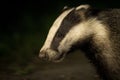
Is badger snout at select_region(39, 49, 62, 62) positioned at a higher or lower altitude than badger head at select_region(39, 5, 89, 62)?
lower

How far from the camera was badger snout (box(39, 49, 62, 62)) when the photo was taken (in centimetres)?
625

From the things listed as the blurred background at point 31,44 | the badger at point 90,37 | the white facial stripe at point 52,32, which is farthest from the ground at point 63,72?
the white facial stripe at point 52,32

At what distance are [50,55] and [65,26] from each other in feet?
1.46

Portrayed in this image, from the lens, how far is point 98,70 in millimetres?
6594

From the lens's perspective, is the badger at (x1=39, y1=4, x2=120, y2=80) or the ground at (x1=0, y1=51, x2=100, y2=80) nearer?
the badger at (x1=39, y1=4, x2=120, y2=80)

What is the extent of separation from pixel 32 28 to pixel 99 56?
18.8 ft

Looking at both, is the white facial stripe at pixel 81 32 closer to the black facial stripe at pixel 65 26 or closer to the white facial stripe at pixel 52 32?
the black facial stripe at pixel 65 26

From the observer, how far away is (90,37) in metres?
6.40

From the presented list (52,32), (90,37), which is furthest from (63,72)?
(52,32)

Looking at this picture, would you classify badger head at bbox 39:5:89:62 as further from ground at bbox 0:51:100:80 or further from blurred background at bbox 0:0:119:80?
blurred background at bbox 0:0:119:80

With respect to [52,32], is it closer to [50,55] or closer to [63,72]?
[50,55]

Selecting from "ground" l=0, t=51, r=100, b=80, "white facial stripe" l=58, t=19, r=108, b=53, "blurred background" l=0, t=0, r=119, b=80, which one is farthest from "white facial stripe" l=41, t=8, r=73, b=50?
"blurred background" l=0, t=0, r=119, b=80

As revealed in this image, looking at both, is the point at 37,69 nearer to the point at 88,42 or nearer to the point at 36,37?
the point at 36,37

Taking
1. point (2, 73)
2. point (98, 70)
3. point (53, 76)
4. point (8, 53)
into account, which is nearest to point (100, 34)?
point (98, 70)
